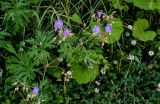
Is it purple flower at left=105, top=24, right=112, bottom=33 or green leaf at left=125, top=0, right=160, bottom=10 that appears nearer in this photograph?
purple flower at left=105, top=24, right=112, bottom=33

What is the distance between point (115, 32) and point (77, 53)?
393 mm

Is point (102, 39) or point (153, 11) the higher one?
point (153, 11)

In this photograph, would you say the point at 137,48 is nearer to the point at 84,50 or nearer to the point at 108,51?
the point at 108,51

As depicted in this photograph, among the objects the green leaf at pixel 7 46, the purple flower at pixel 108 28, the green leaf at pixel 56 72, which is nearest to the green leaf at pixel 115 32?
the purple flower at pixel 108 28

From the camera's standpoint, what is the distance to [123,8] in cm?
340

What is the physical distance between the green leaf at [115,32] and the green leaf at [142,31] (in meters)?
0.17

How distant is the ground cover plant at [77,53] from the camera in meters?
3.00

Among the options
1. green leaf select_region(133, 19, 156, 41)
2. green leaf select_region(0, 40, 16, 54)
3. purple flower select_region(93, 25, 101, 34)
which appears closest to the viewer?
purple flower select_region(93, 25, 101, 34)

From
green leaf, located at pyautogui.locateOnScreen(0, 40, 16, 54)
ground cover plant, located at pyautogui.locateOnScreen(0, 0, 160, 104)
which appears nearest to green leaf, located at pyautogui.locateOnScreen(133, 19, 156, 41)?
ground cover plant, located at pyautogui.locateOnScreen(0, 0, 160, 104)

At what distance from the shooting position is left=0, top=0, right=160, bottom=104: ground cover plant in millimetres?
2996

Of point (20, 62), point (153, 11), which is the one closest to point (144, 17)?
point (153, 11)

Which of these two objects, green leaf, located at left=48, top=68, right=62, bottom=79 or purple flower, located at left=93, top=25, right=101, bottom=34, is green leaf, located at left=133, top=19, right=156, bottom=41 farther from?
green leaf, located at left=48, top=68, right=62, bottom=79

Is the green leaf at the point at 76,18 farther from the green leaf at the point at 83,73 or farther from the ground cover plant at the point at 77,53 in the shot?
the green leaf at the point at 83,73

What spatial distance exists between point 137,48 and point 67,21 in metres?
0.62
